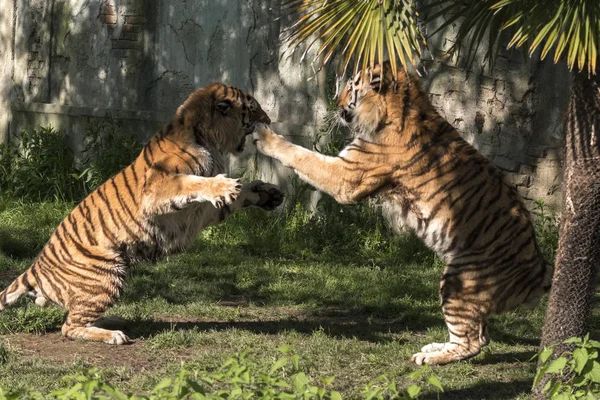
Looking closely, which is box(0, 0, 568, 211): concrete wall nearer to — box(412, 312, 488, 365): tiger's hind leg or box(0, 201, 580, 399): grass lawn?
box(0, 201, 580, 399): grass lawn

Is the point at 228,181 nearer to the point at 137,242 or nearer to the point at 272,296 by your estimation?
the point at 137,242

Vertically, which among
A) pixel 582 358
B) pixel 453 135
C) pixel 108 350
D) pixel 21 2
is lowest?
pixel 108 350

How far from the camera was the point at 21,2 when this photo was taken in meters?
12.1

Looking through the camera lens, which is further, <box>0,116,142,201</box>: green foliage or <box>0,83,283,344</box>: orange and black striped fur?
<box>0,116,142,201</box>: green foliage

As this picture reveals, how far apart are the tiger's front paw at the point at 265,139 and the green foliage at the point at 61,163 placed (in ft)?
14.3

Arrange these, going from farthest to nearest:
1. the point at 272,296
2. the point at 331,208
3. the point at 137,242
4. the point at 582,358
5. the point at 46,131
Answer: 1. the point at 46,131
2. the point at 331,208
3. the point at 272,296
4. the point at 137,242
5. the point at 582,358

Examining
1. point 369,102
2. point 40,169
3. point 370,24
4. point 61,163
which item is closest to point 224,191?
point 369,102

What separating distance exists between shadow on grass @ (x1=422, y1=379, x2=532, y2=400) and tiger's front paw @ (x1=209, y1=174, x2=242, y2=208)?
5.07ft

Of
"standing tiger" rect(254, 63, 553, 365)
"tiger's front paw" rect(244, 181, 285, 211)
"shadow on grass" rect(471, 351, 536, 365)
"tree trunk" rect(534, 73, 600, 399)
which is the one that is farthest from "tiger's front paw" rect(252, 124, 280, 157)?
"tree trunk" rect(534, 73, 600, 399)

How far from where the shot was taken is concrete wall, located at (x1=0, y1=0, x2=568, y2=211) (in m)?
8.71

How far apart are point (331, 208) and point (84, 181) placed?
291 cm

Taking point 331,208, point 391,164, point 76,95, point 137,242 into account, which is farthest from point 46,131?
point 391,164

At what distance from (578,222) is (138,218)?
273 cm

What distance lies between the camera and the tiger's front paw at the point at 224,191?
5688mm
